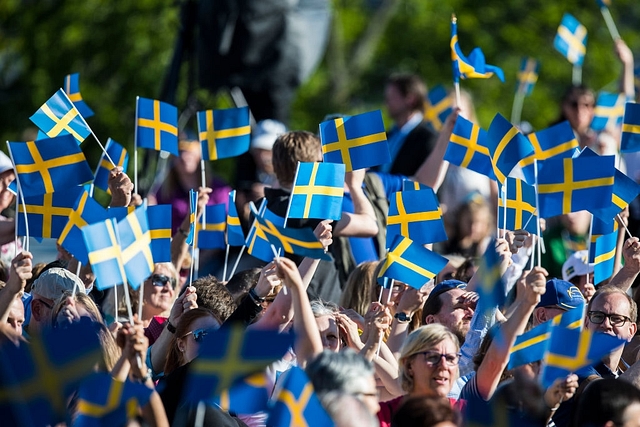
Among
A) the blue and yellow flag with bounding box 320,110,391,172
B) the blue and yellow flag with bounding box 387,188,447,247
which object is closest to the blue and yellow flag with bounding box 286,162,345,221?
the blue and yellow flag with bounding box 387,188,447,247

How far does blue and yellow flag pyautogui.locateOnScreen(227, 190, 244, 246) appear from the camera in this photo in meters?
6.54

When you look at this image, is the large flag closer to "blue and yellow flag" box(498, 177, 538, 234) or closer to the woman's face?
"blue and yellow flag" box(498, 177, 538, 234)

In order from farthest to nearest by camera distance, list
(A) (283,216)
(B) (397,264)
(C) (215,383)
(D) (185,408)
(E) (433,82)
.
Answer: (E) (433,82) → (A) (283,216) → (B) (397,264) → (D) (185,408) → (C) (215,383)

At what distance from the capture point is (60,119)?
6465mm

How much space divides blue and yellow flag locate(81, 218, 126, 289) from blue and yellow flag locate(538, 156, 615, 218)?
6.87ft

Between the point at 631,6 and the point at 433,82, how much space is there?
4.26 meters

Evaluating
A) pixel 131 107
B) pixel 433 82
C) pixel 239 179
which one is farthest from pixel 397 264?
pixel 433 82

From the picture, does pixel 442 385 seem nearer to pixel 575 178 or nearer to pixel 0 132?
pixel 575 178

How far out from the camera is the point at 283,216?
246 inches

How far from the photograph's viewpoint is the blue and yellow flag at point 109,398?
3.97m

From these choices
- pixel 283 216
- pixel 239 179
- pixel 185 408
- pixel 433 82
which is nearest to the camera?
pixel 185 408

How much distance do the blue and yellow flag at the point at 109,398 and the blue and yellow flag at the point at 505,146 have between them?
2.74 metres

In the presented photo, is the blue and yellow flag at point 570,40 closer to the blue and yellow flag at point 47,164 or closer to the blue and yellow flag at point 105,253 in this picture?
the blue and yellow flag at point 47,164

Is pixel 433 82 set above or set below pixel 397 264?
below
